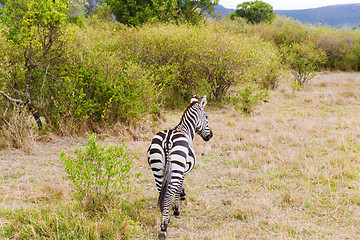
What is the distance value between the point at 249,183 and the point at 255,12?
172ft

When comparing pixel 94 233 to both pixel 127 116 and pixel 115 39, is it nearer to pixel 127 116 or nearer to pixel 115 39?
pixel 127 116

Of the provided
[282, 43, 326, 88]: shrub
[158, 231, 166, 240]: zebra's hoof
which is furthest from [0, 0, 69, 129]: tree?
[282, 43, 326, 88]: shrub

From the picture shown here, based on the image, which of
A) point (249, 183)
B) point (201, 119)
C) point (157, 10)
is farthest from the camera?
point (157, 10)

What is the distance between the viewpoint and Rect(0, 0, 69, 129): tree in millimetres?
7430

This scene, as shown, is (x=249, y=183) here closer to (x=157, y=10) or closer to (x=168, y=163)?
(x=168, y=163)

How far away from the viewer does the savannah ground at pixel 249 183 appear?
13.5 ft

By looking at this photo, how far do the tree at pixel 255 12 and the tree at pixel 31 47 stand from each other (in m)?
48.8

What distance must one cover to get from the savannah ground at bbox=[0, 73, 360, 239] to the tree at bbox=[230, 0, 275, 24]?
4696 centimetres

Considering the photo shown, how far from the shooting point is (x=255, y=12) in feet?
173

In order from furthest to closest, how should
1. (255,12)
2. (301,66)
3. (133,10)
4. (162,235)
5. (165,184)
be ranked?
1. (255,12)
2. (133,10)
3. (301,66)
4. (165,184)
5. (162,235)

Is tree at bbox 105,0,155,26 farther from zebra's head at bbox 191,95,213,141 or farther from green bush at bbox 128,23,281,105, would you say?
zebra's head at bbox 191,95,213,141

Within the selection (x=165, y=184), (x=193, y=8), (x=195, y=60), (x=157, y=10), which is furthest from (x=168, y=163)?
(x=193, y=8)

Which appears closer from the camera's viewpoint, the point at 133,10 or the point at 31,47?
the point at 31,47

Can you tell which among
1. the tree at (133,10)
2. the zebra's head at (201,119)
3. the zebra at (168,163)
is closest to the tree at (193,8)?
the tree at (133,10)
